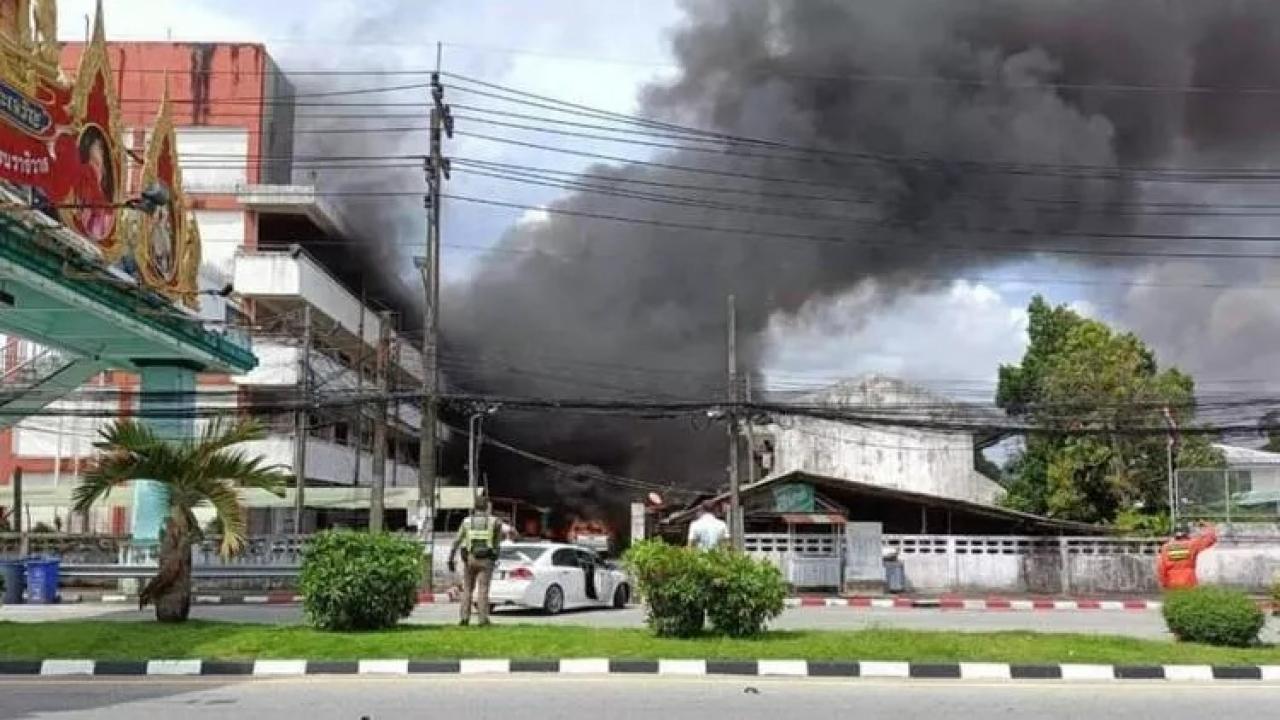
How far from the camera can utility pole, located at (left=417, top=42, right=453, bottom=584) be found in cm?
2761

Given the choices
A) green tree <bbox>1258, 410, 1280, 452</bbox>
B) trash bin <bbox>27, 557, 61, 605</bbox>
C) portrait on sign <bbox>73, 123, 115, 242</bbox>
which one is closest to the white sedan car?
A: trash bin <bbox>27, 557, 61, 605</bbox>

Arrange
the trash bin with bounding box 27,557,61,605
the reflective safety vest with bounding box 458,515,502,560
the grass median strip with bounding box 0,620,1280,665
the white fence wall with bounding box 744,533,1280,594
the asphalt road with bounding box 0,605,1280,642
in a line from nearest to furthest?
1. the grass median strip with bounding box 0,620,1280,665
2. the reflective safety vest with bounding box 458,515,502,560
3. the asphalt road with bounding box 0,605,1280,642
4. the trash bin with bounding box 27,557,61,605
5. the white fence wall with bounding box 744,533,1280,594

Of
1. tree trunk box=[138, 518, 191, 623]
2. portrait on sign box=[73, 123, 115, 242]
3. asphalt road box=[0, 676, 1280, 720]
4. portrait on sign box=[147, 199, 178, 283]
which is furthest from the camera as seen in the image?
portrait on sign box=[147, 199, 178, 283]

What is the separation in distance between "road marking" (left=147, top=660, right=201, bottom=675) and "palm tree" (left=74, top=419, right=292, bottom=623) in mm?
2818

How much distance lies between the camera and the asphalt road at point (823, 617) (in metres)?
18.2

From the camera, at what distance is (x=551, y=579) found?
21.4 meters

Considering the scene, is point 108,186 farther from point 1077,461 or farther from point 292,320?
point 1077,461

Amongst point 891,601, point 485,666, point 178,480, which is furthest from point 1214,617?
point 891,601

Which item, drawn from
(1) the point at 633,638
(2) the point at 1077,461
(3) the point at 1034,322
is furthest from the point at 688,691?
(3) the point at 1034,322

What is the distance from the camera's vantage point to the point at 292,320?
42.8 meters

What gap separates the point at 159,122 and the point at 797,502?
18457 mm

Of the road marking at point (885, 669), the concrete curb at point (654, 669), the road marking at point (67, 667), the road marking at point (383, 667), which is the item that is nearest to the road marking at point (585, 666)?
the concrete curb at point (654, 669)

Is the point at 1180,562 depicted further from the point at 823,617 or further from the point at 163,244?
the point at 163,244

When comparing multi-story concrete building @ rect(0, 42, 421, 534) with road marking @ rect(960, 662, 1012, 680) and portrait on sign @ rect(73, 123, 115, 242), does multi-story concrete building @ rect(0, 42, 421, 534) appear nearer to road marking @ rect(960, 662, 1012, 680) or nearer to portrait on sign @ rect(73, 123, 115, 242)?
portrait on sign @ rect(73, 123, 115, 242)
